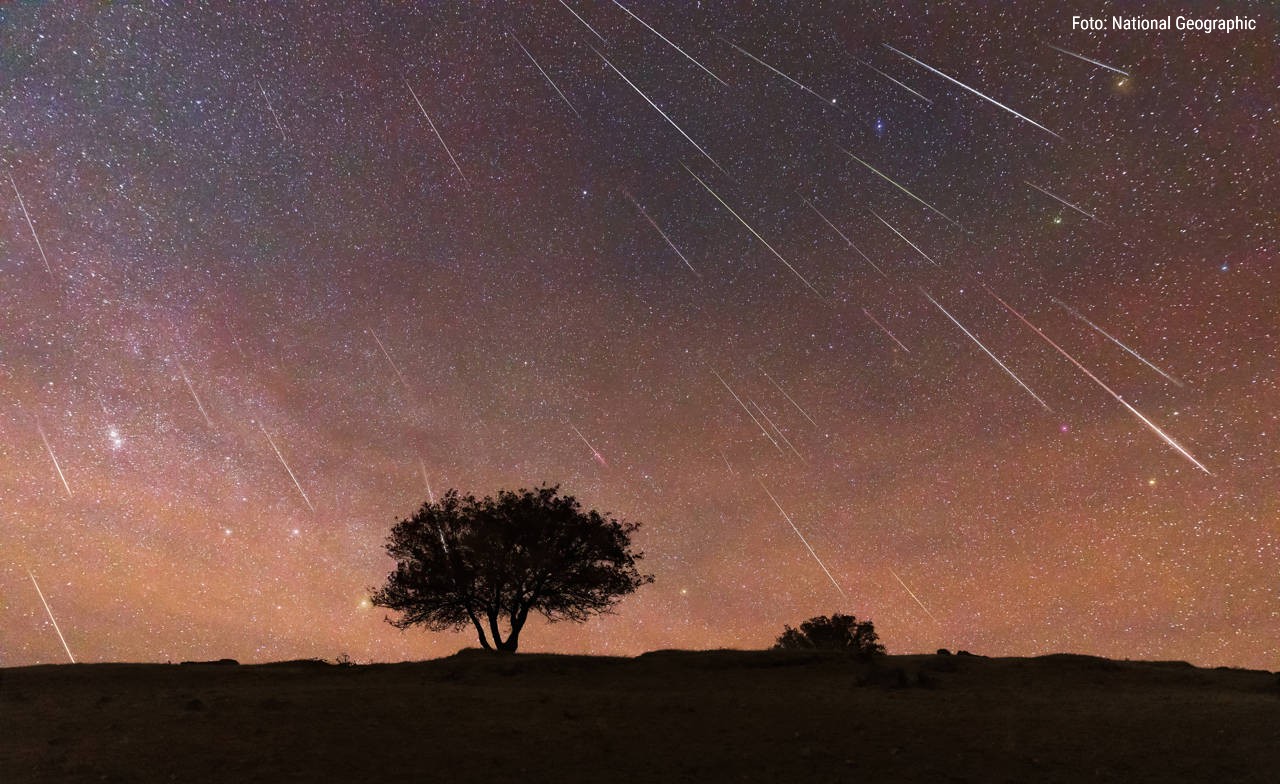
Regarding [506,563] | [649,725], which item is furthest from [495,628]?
[649,725]

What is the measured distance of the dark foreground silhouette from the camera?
11445 mm

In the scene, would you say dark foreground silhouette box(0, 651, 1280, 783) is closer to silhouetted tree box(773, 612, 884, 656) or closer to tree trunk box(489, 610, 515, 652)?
tree trunk box(489, 610, 515, 652)

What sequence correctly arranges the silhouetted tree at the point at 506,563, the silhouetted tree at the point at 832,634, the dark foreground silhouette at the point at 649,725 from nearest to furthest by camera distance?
the dark foreground silhouette at the point at 649,725 < the silhouetted tree at the point at 506,563 < the silhouetted tree at the point at 832,634

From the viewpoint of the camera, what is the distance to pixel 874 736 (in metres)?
13.4

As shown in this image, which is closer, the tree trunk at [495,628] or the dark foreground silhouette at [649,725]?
A: the dark foreground silhouette at [649,725]

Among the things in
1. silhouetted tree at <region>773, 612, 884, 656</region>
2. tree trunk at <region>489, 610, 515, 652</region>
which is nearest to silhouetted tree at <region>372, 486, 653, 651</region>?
tree trunk at <region>489, 610, 515, 652</region>

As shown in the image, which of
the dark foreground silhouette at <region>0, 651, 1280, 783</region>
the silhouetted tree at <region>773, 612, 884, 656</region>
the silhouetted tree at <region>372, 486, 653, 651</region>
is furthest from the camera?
the silhouetted tree at <region>773, 612, 884, 656</region>

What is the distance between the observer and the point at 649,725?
14.4 m

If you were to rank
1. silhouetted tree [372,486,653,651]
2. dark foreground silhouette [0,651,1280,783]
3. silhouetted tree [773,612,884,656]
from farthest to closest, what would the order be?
silhouetted tree [773,612,884,656] → silhouetted tree [372,486,653,651] → dark foreground silhouette [0,651,1280,783]

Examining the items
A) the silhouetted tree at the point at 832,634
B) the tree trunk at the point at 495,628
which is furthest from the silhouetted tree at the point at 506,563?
the silhouetted tree at the point at 832,634

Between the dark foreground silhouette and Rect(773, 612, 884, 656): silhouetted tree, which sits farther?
Rect(773, 612, 884, 656): silhouetted tree

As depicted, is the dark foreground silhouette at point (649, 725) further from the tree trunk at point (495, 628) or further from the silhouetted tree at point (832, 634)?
the silhouetted tree at point (832, 634)

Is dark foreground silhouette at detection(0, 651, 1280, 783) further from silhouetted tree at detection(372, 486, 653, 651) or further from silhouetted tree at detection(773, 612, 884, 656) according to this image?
silhouetted tree at detection(773, 612, 884, 656)

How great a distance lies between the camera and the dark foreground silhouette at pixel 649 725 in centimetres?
1145
